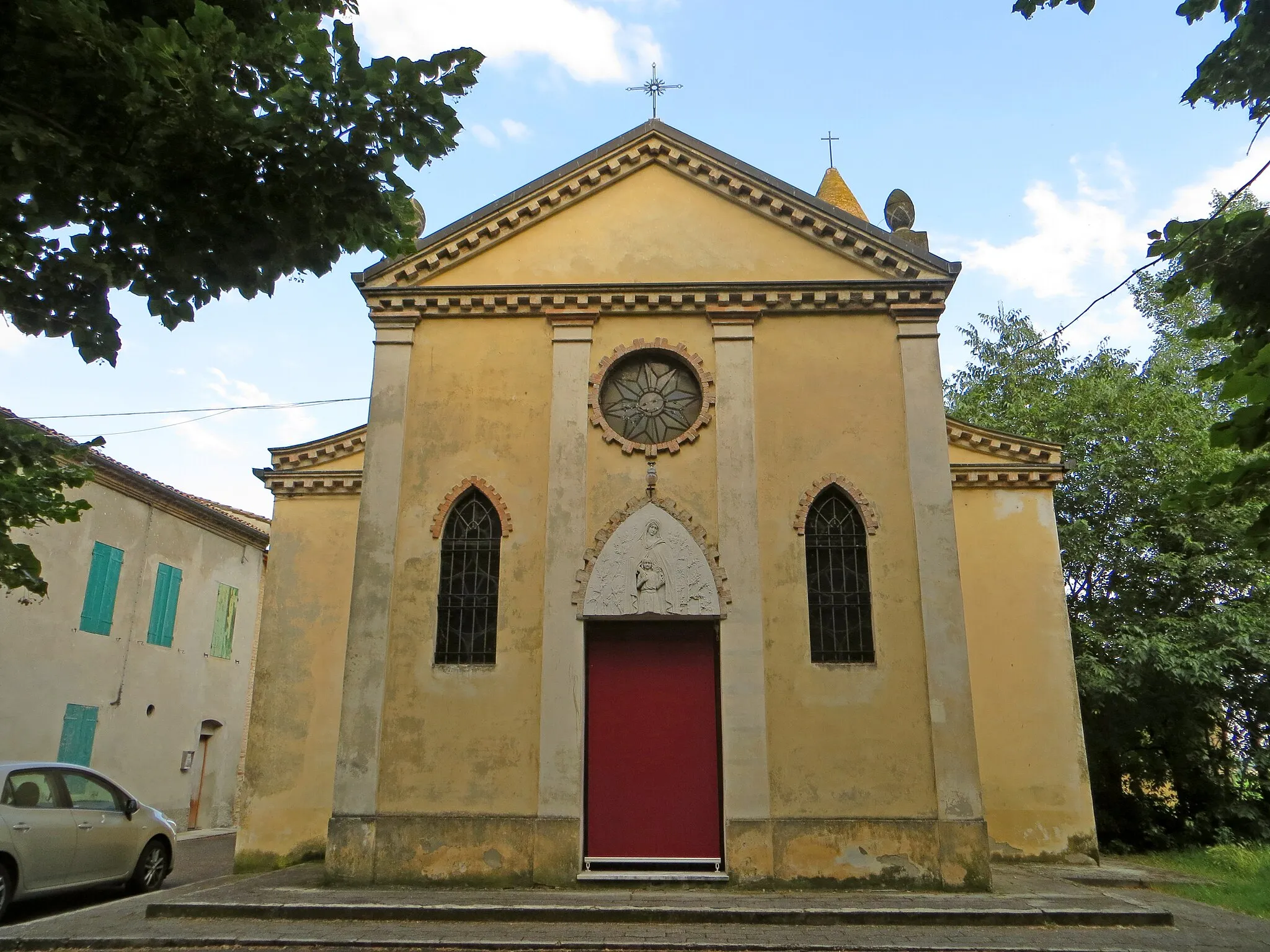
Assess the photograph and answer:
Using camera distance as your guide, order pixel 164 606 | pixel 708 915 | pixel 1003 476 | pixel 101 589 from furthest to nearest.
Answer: pixel 164 606
pixel 101 589
pixel 1003 476
pixel 708 915

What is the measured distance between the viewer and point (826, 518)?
37.0 feet

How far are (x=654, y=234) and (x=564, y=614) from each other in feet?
17.0

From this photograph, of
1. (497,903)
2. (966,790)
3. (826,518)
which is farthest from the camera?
(826,518)

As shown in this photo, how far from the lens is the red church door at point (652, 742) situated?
10.5 m

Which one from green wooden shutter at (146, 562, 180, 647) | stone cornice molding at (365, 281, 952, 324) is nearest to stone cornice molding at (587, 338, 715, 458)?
stone cornice molding at (365, 281, 952, 324)

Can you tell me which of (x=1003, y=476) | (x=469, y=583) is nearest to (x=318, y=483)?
(x=469, y=583)

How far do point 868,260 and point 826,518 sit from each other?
135 inches

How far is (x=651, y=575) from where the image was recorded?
431 inches

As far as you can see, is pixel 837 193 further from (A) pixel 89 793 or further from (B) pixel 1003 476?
(A) pixel 89 793

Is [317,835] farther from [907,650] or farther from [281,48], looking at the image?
[281,48]

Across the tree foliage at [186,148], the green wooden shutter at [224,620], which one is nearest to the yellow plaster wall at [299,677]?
the tree foliage at [186,148]

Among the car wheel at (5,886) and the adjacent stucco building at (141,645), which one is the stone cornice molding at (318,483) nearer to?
the adjacent stucco building at (141,645)

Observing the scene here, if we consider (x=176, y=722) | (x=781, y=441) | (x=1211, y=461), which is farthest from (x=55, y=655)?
(x=1211, y=461)

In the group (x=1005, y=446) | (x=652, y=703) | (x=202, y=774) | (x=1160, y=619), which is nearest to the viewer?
(x=652, y=703)
